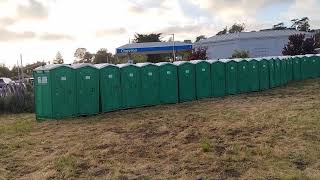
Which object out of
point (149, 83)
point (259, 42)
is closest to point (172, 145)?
point (149, 83)

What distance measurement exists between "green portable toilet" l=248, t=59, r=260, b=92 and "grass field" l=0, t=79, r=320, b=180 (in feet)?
25.2

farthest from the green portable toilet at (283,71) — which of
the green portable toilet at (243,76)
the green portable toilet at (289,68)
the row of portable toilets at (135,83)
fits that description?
the green portable toilet at (243,76)

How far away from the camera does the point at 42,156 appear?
939 centimetres

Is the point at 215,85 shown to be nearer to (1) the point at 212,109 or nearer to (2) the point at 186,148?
(1) the point at 212,109

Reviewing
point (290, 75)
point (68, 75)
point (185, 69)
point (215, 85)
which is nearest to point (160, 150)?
point (68, 75)

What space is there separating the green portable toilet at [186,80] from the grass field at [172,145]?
3764 millimetres

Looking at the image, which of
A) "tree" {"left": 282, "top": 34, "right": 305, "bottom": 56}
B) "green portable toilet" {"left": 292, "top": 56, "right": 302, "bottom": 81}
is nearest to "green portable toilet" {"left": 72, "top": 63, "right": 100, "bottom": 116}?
"green portable toilet" {"left": 292, "top": 56, "right": 302, "bottom": 81}

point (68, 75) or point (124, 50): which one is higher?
point (124, 50)

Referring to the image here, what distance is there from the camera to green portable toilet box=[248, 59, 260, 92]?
896 inches

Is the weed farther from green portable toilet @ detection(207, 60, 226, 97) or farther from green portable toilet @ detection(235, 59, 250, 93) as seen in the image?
Answer: green portable toilet @ detection(235, 59, 250, 93)

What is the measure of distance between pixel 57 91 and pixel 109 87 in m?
1.91

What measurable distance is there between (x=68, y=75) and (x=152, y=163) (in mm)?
7683

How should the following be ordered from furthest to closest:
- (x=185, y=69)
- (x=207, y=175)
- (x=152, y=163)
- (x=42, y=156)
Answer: (x=185, y=69) < (x=42, y=156) < (x=152, y=163) < (x=207, y=175)

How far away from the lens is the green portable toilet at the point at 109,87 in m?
16.1
